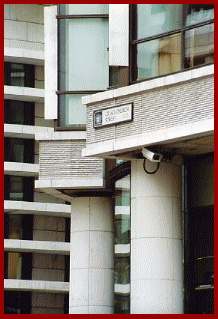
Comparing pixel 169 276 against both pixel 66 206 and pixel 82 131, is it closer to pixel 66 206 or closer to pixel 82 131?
pixel 82 131

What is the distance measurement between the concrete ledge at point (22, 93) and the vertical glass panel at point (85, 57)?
2152 centimetres

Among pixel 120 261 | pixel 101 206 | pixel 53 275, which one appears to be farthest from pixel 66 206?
pixel 120 261

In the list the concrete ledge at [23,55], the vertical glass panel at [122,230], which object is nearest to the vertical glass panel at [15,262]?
the concrete ledge at [23,55]

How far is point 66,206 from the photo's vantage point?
59.1 m

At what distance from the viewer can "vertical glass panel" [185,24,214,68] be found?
3111 centimetres

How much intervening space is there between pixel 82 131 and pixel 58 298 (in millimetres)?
22753

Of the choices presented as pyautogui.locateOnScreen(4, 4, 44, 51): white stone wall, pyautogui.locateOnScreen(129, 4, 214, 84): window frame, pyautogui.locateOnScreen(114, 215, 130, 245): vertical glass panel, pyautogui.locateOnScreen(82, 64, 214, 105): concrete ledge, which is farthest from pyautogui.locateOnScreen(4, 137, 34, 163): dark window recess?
pyautogui.locateOnScreen(129, 4, 214, 84): window frame

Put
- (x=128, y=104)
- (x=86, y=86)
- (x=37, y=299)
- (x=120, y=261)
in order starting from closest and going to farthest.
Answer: (x=128, y=104) → (x=120, y=261) → (x=86, y=86) → (x=37, y=299)

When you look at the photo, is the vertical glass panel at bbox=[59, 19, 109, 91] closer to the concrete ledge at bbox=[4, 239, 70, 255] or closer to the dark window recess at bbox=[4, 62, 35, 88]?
the concrete ledge at bbox=[4, 239, 70, 255]

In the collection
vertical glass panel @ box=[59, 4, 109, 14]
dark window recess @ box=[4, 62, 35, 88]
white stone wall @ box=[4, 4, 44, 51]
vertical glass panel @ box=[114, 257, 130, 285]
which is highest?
white stone wall @ box=[4, 4, 44, 51]

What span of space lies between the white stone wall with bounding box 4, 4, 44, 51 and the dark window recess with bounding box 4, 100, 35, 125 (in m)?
2.41

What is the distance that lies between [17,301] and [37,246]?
2.40 meters

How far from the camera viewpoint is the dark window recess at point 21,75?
6044cm

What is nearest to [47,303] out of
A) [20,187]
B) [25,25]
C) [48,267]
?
[48,267]
